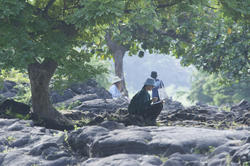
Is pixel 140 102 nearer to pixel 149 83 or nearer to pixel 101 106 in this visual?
pixel 149 83

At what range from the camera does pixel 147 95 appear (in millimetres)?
11742

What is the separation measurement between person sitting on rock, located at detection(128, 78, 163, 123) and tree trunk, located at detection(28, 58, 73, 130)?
2.60 meters

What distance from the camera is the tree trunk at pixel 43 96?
43.8ft

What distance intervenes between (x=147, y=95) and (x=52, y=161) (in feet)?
14.1

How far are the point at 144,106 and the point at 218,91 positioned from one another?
103 ft

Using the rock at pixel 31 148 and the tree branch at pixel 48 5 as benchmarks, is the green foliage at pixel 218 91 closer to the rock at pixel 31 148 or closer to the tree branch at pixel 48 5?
the tree branch at pixel 48 5

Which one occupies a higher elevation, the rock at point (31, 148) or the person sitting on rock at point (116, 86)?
the person sitting on rock at point (116, 86)

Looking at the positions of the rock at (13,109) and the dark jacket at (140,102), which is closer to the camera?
the dark jacket at (140,102)

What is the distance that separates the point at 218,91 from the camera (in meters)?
41.8

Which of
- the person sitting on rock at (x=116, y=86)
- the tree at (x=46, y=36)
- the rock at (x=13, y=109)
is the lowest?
the rock at (x=13, y=109)

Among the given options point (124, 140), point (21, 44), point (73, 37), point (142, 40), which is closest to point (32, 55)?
point (21, 44)

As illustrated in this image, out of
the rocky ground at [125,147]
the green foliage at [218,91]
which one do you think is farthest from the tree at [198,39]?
the green foliage at [218,91]

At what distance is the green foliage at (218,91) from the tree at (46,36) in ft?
65.4

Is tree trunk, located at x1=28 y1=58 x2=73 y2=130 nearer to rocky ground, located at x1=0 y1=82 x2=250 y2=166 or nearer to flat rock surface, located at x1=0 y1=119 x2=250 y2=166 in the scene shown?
rocky ground, located at x1=0 y1=82 x2=250 y2=166
